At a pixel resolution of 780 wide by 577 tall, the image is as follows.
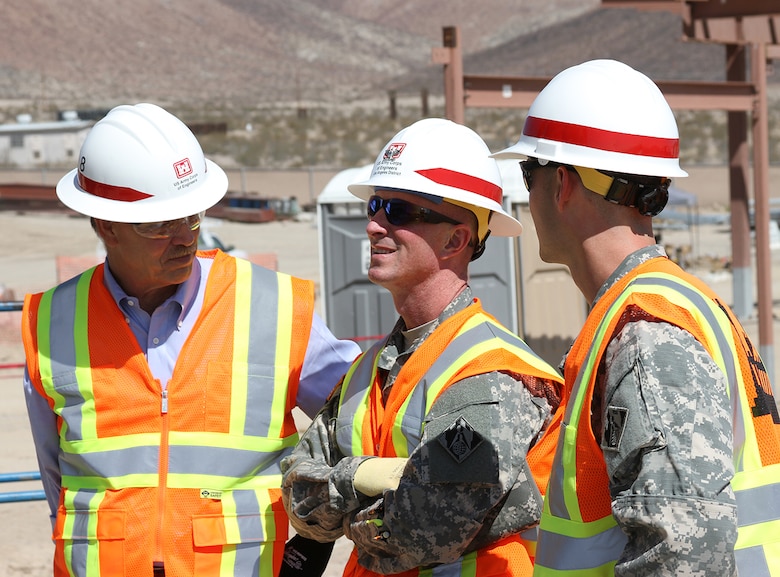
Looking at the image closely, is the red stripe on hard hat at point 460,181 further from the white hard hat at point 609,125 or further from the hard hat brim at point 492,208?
the white hard hat at point 609,125

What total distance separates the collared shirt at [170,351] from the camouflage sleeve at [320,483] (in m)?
0.33

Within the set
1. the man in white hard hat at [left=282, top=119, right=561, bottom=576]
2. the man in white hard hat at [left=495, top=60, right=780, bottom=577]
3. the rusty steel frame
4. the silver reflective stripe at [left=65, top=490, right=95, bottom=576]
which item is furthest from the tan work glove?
the rusty steel frame

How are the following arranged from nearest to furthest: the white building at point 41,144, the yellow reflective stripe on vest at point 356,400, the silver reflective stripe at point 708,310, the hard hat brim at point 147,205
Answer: the silver reflective stripe at point 708,310
the yellow reflective stripe on vest at point 356,400
the hard hat brim at point 147,205
the white building at point 41,144

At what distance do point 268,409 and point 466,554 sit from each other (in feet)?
2.62

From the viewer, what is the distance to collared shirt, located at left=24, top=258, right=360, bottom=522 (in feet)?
10.4

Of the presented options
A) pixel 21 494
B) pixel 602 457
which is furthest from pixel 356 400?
pixel 21 494

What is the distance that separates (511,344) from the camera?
9.09 feet

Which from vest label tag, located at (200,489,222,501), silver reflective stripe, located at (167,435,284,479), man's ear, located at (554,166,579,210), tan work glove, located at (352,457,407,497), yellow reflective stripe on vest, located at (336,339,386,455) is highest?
man's ear, located at (554,166,579,210)

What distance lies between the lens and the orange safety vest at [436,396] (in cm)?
265

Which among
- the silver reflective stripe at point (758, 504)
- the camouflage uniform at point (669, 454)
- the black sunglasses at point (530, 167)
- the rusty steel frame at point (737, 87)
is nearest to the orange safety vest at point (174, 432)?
the black sunglasses at point (530, 167)

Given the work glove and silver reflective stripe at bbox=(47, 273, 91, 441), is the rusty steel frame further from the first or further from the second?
the work glove

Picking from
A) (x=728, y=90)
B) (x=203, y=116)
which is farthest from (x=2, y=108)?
(x=728, y=90)

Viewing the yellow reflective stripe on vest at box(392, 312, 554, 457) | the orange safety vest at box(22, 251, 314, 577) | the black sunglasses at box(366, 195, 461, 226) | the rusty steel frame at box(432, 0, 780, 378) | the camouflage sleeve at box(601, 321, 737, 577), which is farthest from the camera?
the rusty steel frame at box(432, 0, 780, 378)

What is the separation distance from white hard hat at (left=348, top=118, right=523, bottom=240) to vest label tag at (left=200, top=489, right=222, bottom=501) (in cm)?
95
